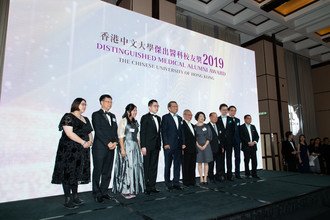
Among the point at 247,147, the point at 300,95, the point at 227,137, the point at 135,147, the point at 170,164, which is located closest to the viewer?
the point at 135,147

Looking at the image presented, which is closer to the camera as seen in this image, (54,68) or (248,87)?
(54,68)

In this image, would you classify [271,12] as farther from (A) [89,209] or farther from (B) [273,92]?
(A) [89,209]

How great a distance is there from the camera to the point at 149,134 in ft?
9.86

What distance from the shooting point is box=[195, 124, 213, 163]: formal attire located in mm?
3574

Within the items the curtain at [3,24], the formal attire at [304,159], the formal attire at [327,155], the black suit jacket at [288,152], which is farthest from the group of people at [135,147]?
the formal attire at [327,155]

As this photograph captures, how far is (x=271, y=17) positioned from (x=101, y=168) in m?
6.16

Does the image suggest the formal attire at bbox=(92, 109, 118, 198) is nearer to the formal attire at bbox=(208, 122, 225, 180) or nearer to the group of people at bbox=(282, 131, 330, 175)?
the formal attire at bbox=(208, 122, 225, 180)

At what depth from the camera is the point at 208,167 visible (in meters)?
3.76

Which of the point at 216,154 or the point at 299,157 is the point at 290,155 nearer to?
the point at 299,157

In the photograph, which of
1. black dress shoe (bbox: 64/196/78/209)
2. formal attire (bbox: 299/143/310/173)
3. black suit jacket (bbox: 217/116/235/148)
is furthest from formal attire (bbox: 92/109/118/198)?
formal attire (bbox: 299/143/310/173)

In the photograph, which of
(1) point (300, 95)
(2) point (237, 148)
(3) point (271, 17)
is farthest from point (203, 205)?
(1) point (300, 95)

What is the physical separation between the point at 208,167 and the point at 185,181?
563 mm

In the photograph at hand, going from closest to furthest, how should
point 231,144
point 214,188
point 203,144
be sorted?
point 214,188 < point 203,144 < point 231,144

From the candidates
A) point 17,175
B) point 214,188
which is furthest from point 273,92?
point 17,175
